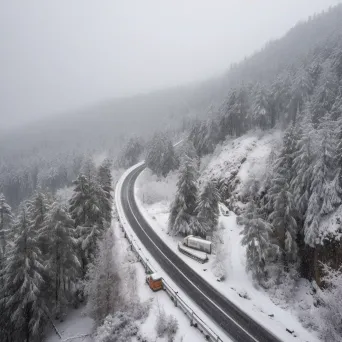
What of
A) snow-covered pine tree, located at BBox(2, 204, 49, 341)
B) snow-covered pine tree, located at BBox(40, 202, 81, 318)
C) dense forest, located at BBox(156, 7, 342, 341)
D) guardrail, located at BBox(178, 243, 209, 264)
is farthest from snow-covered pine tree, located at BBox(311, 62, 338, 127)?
snow-covered pine tree, located at BBox(2, 204, 49, 341)

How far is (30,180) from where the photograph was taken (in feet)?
456

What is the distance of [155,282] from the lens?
3288 cm

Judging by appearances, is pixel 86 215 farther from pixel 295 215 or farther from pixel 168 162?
pixel 168 162

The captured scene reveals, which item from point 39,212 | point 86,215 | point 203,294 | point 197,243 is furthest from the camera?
point 197,243

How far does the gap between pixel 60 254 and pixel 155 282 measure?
12.0 metres

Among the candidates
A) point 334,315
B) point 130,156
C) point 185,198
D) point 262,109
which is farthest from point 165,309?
point 130,156

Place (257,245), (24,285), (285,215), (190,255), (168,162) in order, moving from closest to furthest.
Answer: (24,285) < (257,245) < (285,215) < (190,255) < (168,162)

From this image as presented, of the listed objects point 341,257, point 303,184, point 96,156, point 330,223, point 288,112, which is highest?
point 288,112

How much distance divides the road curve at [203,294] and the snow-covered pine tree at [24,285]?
16.1 meters

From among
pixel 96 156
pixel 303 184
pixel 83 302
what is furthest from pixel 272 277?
pixel 96 156

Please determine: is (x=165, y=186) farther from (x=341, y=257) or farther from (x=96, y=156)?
(x=96, y=156)

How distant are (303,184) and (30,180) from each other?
13888cm

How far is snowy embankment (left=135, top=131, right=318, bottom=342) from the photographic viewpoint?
2792 centimetres

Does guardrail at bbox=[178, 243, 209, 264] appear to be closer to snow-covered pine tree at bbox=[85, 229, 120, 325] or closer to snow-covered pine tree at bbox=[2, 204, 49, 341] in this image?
snow-covered pine tree at bbox=[85, 229, 120, 325]
